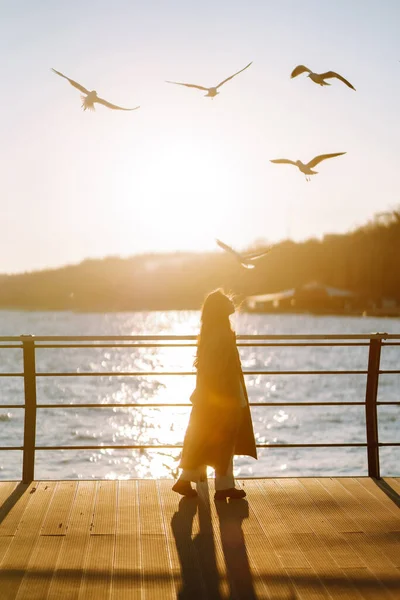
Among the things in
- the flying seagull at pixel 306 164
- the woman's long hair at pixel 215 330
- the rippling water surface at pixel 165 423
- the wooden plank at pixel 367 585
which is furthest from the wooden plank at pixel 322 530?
the rippling water surface at pixel 165 423

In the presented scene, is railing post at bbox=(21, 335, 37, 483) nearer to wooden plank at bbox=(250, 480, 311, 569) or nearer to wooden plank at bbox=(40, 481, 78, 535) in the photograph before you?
wooden plank at bbox=(40, 481, 78, 535)

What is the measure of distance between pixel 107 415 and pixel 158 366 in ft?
113

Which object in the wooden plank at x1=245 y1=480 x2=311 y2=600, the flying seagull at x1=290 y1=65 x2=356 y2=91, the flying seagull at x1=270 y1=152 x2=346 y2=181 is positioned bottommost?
the wooden plank at x1=245 y1=480 x2=311 y2=600

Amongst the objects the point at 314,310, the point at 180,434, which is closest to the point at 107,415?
the point at 180,434

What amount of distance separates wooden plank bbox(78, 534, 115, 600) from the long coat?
4.20 feet

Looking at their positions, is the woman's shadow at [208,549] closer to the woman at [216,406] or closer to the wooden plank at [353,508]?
the woman at [216,406]

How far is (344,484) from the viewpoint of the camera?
7.09 m

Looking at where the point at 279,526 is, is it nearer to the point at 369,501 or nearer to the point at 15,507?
the point at 369,501

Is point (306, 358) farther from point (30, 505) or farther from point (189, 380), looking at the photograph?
point (30, 505)

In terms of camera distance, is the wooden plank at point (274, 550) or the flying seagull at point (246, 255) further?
the flying seagull at point (246, 255)

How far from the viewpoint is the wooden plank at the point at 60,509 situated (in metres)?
5.86

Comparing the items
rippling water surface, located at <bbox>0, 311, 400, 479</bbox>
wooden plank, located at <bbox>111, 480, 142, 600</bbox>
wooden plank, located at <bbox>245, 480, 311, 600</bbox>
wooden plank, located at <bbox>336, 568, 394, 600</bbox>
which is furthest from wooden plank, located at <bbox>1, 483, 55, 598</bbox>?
rippling water surface, located at <bbox>0, 311, 400, 479</bbox>

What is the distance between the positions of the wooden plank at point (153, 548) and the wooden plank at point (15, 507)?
81 cm

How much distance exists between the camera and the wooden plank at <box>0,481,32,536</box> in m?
5.90
